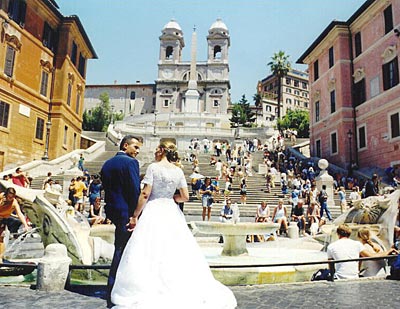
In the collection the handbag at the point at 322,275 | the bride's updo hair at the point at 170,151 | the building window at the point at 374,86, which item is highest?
the building window at the point at 374,86

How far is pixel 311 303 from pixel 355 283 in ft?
5.32

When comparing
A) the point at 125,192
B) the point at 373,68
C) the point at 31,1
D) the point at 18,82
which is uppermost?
the point at 31,1

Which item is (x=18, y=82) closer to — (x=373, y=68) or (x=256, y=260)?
(x=256, y=260)

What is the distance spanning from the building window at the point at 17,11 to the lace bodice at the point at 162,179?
2487cm

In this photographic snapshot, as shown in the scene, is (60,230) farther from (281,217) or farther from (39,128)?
(39,128)

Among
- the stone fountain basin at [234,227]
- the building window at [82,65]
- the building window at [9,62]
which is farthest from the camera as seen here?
the building window at [82,65]

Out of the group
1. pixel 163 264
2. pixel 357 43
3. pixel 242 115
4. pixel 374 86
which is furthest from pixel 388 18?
pixel 242 115

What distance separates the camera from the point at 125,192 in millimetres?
4176

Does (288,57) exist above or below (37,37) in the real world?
above

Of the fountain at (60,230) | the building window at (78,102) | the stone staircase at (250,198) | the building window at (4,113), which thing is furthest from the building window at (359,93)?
the fountain at (60,230)

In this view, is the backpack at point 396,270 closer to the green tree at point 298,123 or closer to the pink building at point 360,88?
the pink building at point 360,88

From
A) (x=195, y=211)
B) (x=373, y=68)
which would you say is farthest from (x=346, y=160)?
(x=195, y=211)

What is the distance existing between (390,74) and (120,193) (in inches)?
968

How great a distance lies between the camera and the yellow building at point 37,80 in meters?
23.6
